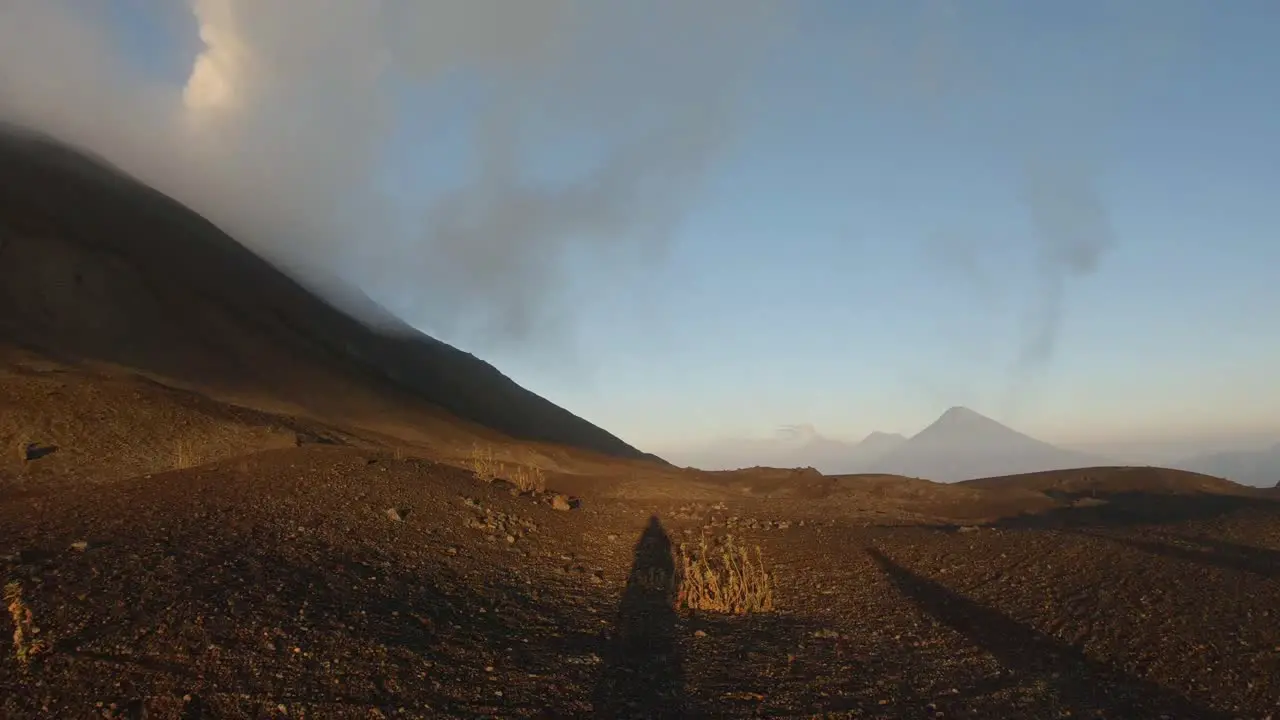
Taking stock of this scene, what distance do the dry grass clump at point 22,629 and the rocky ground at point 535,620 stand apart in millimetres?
82

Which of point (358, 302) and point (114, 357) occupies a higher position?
point (358, 302)

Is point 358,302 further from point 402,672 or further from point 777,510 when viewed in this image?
point 402,672

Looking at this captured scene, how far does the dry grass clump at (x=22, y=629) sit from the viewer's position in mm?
5142

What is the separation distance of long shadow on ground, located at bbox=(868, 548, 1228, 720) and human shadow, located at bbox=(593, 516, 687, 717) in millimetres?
2206

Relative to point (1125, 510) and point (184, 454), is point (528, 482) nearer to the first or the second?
point (184, 454)

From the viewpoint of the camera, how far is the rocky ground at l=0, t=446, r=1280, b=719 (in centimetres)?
558

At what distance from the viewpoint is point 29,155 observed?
48062 millimetres

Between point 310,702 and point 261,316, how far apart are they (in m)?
42.1

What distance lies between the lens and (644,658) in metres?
7.24

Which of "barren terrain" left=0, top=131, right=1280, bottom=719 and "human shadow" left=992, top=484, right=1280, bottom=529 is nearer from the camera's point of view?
"barren terrain" left=0, top=131, right=1280, bottom=719

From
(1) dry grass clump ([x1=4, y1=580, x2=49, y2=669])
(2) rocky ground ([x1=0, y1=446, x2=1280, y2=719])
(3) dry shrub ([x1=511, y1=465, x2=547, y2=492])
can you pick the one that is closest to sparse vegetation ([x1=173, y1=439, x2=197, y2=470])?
(2) rocky ground ([x1=0, y1=446, x2=1280, y2=719])

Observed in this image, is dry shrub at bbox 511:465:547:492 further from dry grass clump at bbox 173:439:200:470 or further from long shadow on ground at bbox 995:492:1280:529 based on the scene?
long shadow on ground at bbox 995:492:1280:529

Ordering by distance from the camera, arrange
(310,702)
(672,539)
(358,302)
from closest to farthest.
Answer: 1. (310,702)
2. (672,539)
3. (358,302)

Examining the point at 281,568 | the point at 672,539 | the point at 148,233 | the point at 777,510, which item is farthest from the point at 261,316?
the point at 281,568
